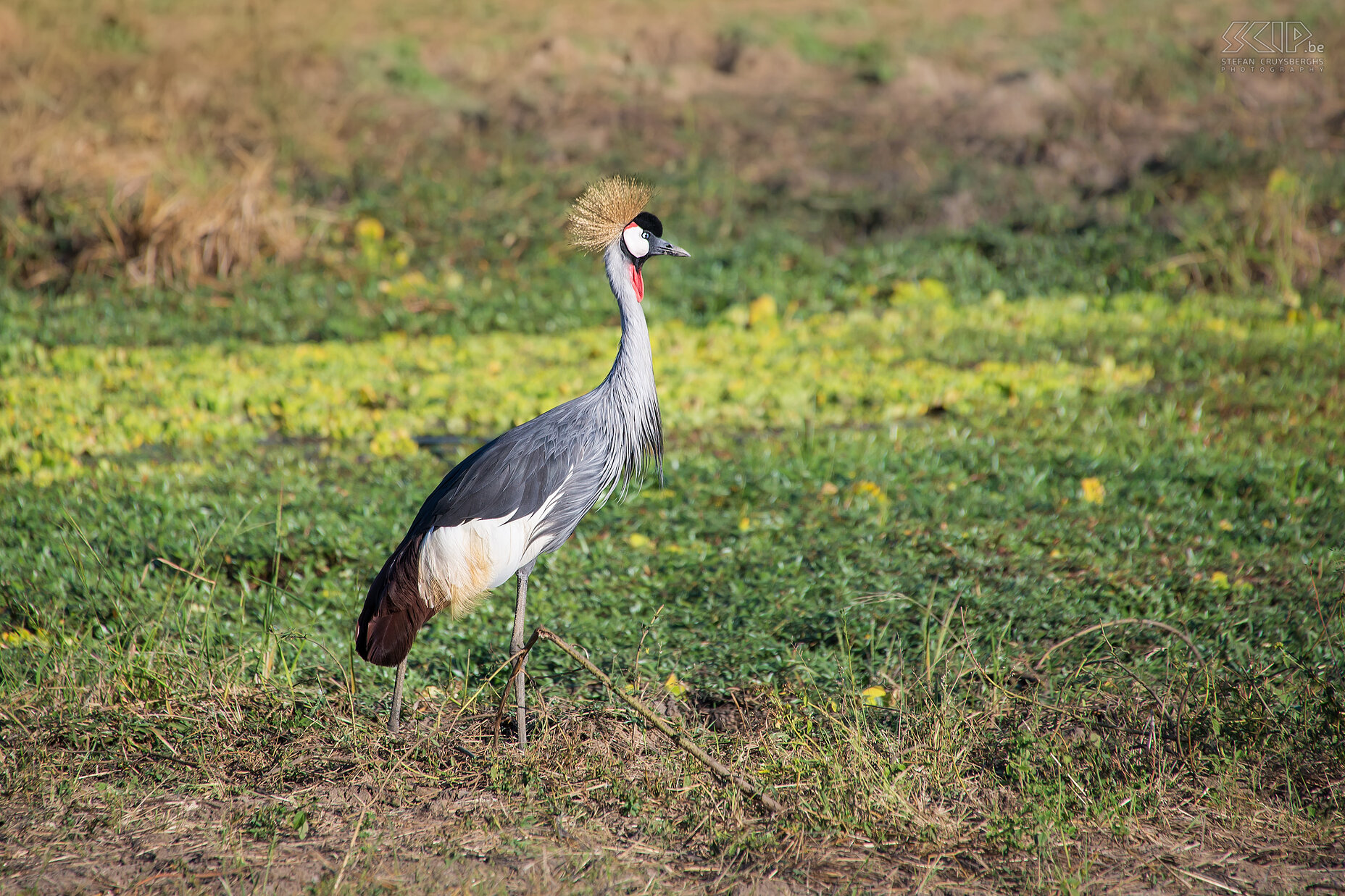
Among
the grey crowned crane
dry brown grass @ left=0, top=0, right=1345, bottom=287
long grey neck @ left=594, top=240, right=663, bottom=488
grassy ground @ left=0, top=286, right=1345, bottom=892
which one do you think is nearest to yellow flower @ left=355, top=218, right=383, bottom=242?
dry brown grass @ left=0, top=0, right=1345, bottom=287

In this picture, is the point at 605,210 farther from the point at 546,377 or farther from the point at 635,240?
the point at 546,377

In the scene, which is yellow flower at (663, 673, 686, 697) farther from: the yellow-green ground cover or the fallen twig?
the yellow-green ground cover

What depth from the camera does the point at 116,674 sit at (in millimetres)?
3916

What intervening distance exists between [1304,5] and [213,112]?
51.3ft

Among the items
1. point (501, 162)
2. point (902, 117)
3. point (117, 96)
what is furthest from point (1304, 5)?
point (117, 96)

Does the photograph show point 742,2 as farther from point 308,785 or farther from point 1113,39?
point 308,785

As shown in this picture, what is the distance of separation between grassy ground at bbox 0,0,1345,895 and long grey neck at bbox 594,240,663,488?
90 centimetres

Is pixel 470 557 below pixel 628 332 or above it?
below

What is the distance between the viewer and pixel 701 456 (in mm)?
6719

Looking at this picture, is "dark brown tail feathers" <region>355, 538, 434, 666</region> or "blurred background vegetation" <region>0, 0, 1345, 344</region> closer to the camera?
"dark brown tail feathers" <region>355, 538, 434, 666</region>

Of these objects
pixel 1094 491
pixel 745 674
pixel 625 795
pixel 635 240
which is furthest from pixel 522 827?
pixel 1094 491
